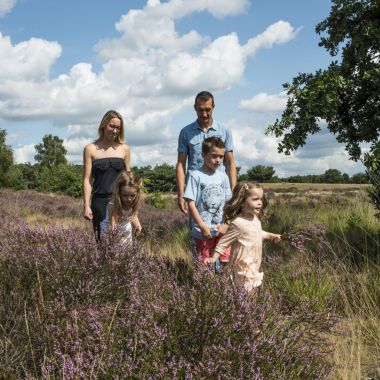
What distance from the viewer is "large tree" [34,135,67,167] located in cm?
7112

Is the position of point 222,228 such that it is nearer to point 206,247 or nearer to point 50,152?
point 206,247

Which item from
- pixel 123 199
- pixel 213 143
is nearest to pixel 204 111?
pixel 213 143

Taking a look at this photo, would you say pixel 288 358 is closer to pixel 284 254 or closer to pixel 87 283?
pixel 87 283

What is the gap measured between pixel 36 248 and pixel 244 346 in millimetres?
2210

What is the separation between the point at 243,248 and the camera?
151 inches

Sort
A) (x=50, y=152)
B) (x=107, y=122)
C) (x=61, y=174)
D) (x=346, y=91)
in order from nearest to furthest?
(x=107, y=122) < (x=346, y=91) < (x=61, y=174) < (x=50, y=152)

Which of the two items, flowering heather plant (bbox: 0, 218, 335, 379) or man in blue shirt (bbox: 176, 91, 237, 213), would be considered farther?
man in blue shirt (bbox: 176, 91, 237, 213)

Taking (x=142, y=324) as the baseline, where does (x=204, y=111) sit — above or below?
above

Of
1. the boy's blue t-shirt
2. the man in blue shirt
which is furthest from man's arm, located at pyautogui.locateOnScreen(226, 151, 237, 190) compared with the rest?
the boy's blue t-shirt

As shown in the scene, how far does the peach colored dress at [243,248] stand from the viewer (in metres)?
3.81

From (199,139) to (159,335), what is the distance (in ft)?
8.64

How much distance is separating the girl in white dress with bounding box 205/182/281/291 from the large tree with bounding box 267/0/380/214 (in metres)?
4.80

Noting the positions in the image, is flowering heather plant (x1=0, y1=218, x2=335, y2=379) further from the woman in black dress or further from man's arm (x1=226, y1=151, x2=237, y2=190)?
man's arm (x1=226, y1=151, x2=237, y2=190)

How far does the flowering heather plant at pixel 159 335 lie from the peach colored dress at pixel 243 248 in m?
0.67
